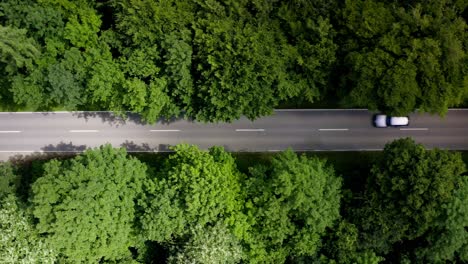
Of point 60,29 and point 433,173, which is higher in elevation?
point 60,29

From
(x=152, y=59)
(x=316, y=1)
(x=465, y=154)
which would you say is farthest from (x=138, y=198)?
(x=465, y=154)

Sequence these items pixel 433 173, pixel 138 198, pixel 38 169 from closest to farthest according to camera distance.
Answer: pixel 433 173, pixel 138 198, pixel 38 169

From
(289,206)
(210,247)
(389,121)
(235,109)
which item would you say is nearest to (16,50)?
(235,109)

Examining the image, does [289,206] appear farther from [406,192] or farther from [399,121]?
[399,121]

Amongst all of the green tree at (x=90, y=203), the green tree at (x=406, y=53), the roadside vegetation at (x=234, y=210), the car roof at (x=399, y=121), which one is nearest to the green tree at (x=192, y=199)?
the roadside vegetation at (x=234, y=210)

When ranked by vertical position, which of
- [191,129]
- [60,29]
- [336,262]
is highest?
[60,29]

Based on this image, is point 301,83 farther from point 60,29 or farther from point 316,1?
point 60,29
